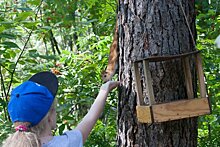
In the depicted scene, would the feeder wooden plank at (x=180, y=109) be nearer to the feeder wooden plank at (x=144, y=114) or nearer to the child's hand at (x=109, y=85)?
the feeder wooden plank at (x=144, y=114)

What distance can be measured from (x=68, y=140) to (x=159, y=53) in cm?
60

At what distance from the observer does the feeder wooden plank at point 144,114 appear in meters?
1.77

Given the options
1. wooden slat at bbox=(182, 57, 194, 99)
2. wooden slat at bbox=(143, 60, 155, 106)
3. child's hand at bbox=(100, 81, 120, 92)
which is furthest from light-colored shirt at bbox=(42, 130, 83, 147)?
wooden slat at bbox=(182, 57, 194, 99)

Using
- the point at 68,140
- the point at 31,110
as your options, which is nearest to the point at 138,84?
the point at 68,140

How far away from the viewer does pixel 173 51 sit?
190cm

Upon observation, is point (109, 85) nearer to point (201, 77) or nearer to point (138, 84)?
point (138, 84)

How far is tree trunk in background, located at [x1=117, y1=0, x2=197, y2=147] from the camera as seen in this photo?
1.89 metres

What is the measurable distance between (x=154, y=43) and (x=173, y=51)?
0.34ft

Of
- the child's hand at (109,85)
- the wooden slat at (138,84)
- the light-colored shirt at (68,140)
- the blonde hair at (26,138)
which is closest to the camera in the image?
the blonde hair at (26,138)

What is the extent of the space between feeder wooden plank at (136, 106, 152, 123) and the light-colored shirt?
0.98 ft

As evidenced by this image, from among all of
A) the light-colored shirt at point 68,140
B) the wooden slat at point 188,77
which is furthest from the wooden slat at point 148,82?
the light-colored shirt at point 68,140

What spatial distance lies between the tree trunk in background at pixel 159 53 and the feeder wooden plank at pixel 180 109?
9cm

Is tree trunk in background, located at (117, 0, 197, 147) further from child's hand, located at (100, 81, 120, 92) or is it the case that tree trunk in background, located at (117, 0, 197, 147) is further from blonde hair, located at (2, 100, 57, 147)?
blonde hair, located at (2, 100, 57, 147)

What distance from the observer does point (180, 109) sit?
181 cm
